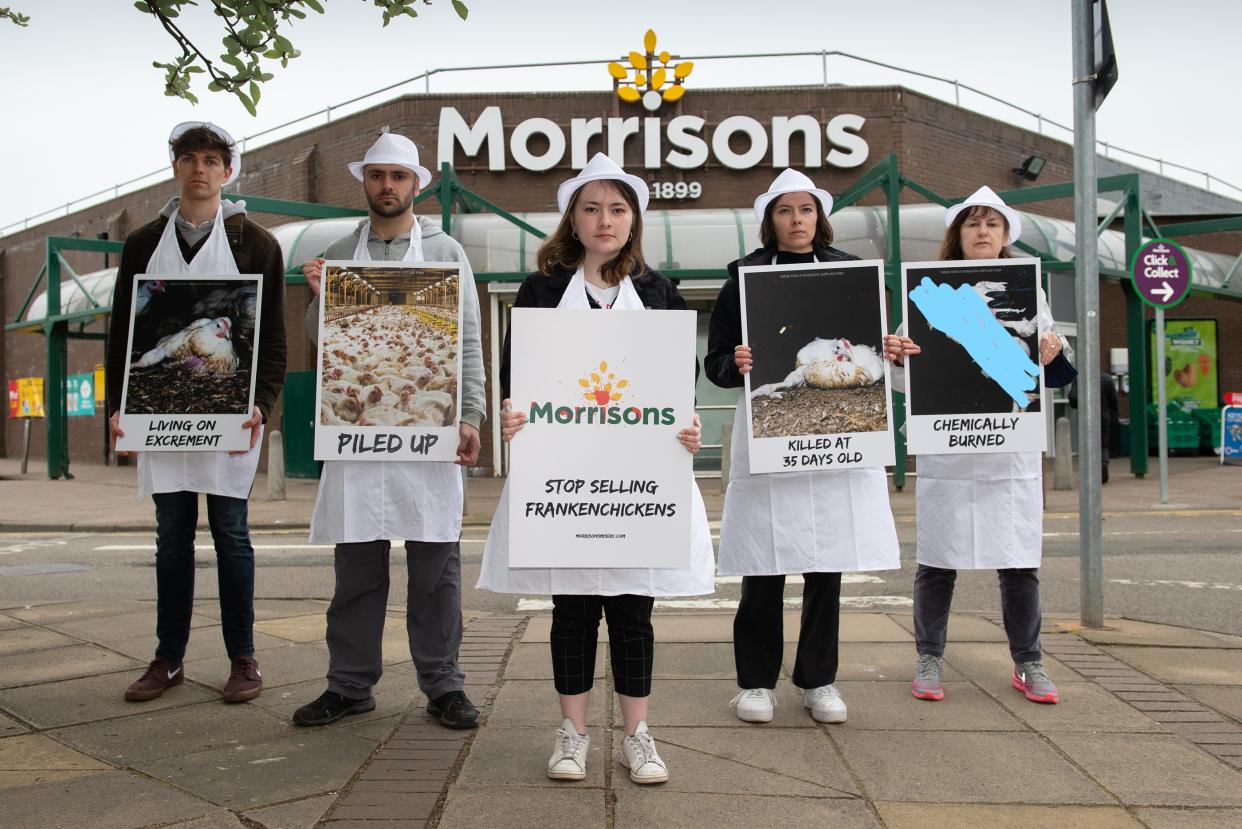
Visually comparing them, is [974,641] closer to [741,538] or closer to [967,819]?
[741,538]

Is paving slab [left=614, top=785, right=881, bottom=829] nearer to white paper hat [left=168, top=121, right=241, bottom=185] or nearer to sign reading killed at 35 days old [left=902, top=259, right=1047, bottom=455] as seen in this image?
sign reading killed at 35 days old [left=902, top=259, right=1047, bottom=455]

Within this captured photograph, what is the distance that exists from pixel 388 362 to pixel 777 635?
5.99 ft

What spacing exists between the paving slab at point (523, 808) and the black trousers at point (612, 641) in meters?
0.35

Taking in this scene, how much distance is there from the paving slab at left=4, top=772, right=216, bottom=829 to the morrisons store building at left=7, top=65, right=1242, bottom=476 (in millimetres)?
13586

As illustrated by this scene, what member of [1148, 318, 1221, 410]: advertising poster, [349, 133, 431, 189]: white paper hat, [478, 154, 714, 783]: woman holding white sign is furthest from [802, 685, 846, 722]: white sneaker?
[1148, 318, 1221, 410]: advertising poster

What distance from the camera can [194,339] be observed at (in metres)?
4.47

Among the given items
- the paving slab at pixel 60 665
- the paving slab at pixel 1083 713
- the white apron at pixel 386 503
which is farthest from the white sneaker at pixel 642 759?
the paving slab at pixel 60 665

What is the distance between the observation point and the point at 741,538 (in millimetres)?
4238

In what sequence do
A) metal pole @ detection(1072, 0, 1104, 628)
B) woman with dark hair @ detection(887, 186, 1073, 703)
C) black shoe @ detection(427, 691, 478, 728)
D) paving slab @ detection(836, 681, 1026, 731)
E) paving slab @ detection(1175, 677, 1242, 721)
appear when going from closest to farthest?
black shoe @ detection(427, 691, 478, 728), paving slab @ detection(836, 681, 1026, 731), paving slab @ detection(1175, 677, 1242, 721), woman with dark hair @ detection(887, 186, 1073, 703), metal pole @ detection(1072, 0, 1104, 628)

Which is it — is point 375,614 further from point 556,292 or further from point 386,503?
point 556,292

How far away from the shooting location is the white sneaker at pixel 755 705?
13.6ft

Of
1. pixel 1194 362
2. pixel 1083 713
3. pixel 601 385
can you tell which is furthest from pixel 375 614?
pixel 1194 362

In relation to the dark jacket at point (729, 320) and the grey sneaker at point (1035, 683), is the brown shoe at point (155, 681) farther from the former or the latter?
the grey sneaker at point (1035, 683)

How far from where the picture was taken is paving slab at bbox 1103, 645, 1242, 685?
4879 mm
